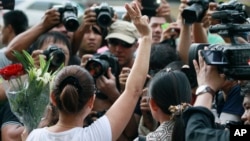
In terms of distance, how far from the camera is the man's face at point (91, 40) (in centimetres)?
707

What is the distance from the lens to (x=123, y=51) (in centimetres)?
652

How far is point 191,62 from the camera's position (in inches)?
186

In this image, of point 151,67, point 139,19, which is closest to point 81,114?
point 139,19

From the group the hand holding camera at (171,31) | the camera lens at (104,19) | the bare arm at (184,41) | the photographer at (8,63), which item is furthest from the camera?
the camera lens at (104,19)

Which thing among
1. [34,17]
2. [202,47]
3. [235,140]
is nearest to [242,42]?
[202,47]

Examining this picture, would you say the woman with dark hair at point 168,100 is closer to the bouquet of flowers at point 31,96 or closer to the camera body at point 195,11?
the bouquet of flowers at point 31,96

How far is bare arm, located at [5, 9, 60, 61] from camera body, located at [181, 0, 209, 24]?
115 centimetres

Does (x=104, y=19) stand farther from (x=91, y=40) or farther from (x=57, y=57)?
(x=57, y=57)

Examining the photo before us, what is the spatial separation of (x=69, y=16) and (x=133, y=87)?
1933 mm

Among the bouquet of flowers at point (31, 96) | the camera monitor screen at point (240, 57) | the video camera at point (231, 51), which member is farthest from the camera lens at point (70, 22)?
the camera monitor screen at point (240, 57)

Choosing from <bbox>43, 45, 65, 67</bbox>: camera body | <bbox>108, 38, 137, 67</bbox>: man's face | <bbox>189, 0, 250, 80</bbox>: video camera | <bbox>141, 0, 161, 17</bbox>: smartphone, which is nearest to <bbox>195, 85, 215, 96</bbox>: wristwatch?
<bbox>189, 0, 250, 80</bbox>: video camera

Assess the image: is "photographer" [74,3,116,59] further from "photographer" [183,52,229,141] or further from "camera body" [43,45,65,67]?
"photographer" [183,52,229,141]

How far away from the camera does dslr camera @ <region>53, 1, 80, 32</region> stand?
645 cm

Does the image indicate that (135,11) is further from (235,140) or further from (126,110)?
(235,140)
